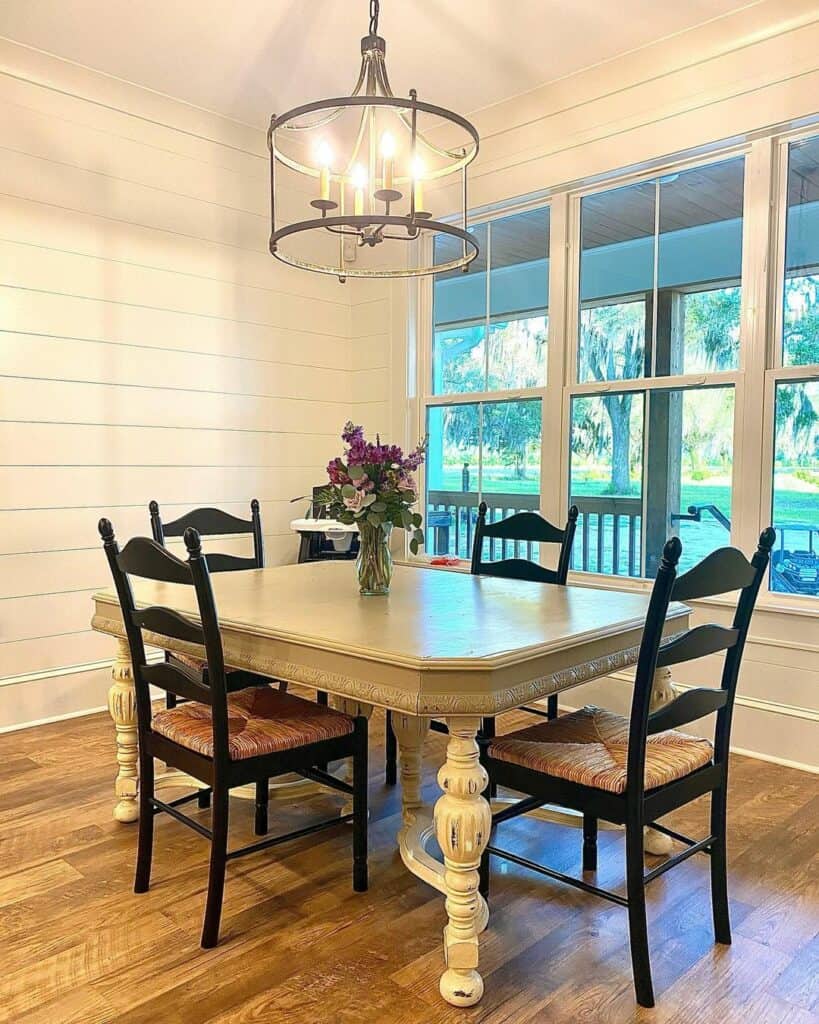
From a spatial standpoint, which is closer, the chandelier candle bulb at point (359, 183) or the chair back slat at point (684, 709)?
the chair back slat at point (684, 709)

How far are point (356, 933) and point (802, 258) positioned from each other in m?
2.89

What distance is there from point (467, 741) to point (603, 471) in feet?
7.58

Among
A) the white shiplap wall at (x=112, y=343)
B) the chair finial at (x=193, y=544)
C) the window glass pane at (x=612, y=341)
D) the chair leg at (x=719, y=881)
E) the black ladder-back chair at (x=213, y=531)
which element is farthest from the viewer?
the window glass pane at (x=612, y=341)

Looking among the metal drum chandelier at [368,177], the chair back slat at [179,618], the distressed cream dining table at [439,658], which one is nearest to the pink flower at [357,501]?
the distressed cream dining table at [439,658]

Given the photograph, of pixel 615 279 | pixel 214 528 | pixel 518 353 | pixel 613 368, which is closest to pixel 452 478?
pixel 518 353

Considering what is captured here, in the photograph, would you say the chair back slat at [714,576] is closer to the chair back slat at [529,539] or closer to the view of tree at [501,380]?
the chair back slat at [529,539]

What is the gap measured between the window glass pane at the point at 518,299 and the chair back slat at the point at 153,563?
2.54m

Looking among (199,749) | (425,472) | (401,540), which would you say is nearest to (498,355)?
(425,472)

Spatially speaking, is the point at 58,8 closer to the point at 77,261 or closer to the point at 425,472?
the point at 77,261

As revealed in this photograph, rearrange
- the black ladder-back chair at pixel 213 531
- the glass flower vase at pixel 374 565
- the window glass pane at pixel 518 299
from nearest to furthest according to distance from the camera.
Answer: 1. the glass flower vase at pixel 374 565
2. the black ladder-back chair at pixel 213 531
3. the window glass pane at pixel 518 299

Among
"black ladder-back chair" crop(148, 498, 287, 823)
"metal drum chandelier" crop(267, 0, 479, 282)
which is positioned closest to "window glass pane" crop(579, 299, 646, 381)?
"metal drum chandelier" crop(267, 0, 479, 282)

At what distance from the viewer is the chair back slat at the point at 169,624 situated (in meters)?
1.95

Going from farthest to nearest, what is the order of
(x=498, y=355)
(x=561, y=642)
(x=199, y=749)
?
(x=498, y=355) → (x=199, y=749) → (x=561, y=642)

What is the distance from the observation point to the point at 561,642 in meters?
1.87
